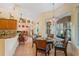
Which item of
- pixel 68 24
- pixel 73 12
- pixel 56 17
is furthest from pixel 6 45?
pixel 73 12

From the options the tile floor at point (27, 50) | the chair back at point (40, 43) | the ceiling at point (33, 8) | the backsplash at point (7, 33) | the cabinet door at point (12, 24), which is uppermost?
the ceiling at point (33, 8)

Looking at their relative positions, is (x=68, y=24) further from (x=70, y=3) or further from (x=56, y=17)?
(x=70, y=3)

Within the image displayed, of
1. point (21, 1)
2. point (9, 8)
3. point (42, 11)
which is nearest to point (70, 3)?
point (42, 11)

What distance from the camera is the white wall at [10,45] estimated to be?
1.96 meters

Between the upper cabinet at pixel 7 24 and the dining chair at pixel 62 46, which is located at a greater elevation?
the upper cabinet at pixel 7 24

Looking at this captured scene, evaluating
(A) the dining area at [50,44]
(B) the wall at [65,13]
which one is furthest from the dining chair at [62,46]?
(B) the wall at [65,13]

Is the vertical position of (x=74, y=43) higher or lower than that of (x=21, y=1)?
lower

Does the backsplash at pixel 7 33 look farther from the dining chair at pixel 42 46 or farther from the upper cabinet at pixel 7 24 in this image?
the dining chair at pixel 42 46

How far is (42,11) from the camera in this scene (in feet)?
6.71

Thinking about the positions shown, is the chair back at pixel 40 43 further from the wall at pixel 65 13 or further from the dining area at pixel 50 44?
the wall at pixel 65 13

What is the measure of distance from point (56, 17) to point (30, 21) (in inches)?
17.5

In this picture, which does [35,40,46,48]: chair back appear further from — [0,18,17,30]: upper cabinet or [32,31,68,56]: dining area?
[0,18,17,30]: upper cabinet

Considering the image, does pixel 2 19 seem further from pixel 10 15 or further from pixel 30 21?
pixel 30 21

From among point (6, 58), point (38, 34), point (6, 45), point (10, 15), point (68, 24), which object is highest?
point (10, 15)
